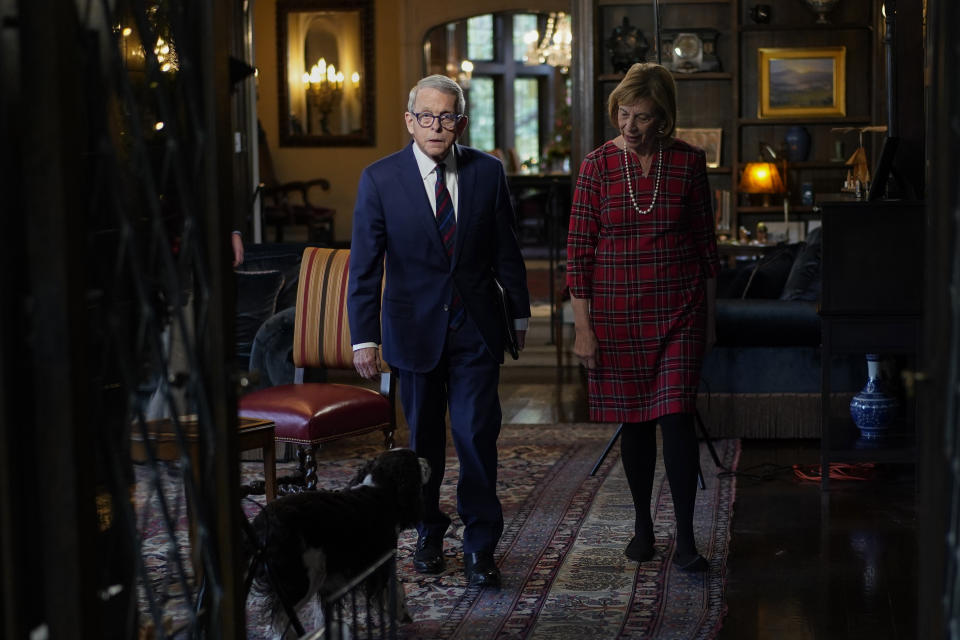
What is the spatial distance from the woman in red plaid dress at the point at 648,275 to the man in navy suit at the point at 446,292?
0.23 metres

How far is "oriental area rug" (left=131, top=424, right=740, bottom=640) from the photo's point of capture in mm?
3291

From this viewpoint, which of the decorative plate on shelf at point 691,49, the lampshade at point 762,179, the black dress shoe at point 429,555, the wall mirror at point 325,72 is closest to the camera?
the black dress shoe at point 429,555

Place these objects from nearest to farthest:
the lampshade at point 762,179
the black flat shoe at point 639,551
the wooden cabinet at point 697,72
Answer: the black flat shoe at point 639,551
the lampshade at point 762,179
the wooden cabinet at point 697,72

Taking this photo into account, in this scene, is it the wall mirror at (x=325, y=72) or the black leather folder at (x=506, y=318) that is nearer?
the black leather folder at (x=506, y=318)

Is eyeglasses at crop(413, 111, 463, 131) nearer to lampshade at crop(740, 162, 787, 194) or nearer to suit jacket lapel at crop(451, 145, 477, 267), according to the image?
suit jacket lapel at crop(451, 145, 477, 267)

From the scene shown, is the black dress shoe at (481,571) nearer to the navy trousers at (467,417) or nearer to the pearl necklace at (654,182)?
the navy trousers at (467,417)

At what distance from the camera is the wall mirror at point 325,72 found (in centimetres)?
1447

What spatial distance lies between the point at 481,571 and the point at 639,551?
552 mm

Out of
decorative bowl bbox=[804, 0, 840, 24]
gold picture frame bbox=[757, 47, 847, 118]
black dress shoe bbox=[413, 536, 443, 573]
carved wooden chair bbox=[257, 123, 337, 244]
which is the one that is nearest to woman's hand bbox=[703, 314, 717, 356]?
black dress shoe bbox=[413, 536, 443, 573]

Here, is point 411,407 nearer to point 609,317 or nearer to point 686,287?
point 609,317

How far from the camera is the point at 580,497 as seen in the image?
486 centimetres

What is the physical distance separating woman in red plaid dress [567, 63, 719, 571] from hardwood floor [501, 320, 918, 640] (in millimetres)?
298

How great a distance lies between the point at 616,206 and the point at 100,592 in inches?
85.9

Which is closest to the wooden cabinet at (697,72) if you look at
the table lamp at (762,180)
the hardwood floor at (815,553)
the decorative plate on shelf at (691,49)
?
the decorative plate on shelf at (691,49)
